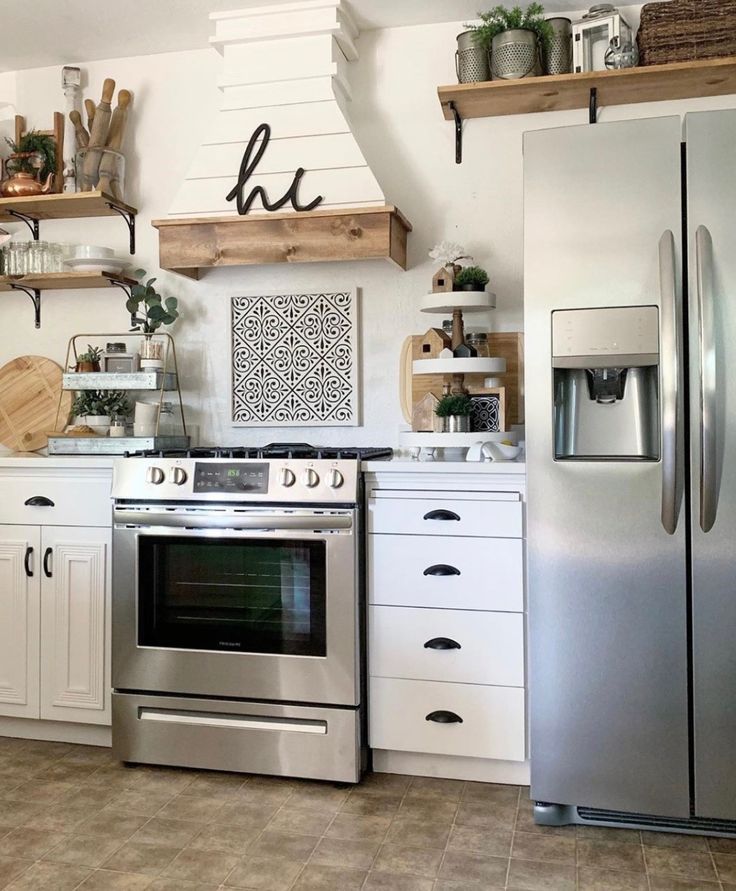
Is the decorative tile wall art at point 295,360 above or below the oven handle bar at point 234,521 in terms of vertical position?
above

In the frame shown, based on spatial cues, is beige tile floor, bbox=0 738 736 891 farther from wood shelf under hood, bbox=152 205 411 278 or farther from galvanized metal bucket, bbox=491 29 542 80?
galvanized metal bucket, bbox=491 29 542 80

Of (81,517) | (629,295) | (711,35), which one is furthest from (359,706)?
(711,35)

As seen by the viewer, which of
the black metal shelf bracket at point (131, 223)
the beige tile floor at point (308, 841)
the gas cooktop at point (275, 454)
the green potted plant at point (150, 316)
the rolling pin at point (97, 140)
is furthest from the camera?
the black metal shelf bracket at point (131, 223)

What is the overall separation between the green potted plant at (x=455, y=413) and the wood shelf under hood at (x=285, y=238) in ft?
1.80

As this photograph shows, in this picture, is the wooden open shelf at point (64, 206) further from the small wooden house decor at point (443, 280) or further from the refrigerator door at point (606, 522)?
the refrigerator door at point (606, 522)

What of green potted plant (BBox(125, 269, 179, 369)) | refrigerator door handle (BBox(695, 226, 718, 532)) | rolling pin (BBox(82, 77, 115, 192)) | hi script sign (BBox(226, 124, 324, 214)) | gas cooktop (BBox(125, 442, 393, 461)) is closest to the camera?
refrigerator door handle (BBox(695, 226, 718, 532))

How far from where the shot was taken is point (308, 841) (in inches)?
88.7

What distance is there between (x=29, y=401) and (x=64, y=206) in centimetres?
83

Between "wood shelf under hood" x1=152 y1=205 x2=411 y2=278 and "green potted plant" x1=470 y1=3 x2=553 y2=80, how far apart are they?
612mm

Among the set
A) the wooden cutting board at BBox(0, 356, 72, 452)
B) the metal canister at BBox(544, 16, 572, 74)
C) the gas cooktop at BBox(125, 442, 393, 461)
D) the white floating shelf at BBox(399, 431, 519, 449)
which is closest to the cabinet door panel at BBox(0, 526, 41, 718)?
the gas cooktop at BBox(125, 442, 393, 461)

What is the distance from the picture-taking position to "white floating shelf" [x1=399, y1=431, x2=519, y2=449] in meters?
2.81

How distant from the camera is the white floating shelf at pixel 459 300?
9.53 feet

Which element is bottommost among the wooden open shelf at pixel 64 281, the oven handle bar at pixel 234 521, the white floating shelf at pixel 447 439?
the oven handle bar at pixel 234 521

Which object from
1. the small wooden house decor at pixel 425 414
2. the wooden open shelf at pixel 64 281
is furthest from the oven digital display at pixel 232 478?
the wooden open shelf at pixel 64 281
